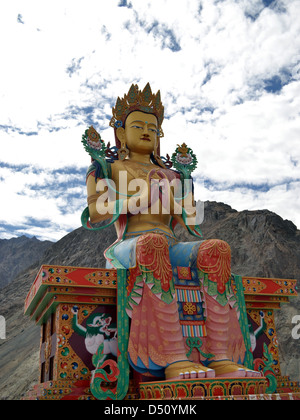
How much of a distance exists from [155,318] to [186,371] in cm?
62

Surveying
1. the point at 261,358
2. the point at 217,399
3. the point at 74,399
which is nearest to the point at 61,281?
the point at 74,399

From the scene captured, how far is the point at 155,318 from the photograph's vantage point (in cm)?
418

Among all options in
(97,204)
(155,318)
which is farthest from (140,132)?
(155,318)

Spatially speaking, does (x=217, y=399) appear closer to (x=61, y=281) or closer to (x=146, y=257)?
(x=146, y=257)

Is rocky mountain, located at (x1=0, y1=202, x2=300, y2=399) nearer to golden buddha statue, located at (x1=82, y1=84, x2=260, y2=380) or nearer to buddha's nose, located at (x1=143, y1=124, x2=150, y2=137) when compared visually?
golden buddha statue, located at (x1=82, y1=84, x2=260, y2=380)

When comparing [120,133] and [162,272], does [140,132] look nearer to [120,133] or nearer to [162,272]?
[120,133]

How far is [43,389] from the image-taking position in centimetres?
402

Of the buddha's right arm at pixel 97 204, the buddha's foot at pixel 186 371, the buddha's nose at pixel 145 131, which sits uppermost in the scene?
the buddha's nose at pixel 145 131

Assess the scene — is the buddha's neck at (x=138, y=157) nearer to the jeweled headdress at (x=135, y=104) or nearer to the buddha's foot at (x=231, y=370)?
the jeweled headdress at (x=135, y=104)

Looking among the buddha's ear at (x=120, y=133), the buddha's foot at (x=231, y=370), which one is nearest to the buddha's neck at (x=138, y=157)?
the buddha's ear at (x=120, y=133)

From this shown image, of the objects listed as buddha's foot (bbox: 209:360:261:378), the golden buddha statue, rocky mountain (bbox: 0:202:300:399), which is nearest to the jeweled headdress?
the golden buddha statue

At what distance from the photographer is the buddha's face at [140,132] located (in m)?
6.14

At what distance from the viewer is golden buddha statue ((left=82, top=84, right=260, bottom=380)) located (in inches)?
162

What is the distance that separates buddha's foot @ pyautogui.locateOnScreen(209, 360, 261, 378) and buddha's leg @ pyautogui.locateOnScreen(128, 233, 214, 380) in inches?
14.3
